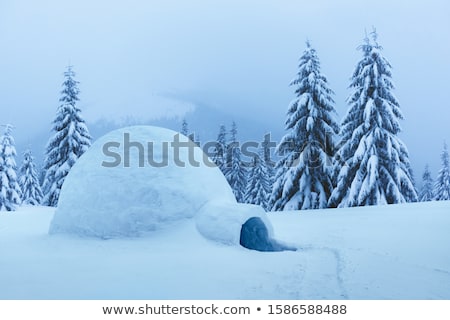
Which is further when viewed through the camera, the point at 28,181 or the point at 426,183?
the point at 426,183

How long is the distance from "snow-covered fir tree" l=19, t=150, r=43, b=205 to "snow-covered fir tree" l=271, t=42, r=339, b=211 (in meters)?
25.2

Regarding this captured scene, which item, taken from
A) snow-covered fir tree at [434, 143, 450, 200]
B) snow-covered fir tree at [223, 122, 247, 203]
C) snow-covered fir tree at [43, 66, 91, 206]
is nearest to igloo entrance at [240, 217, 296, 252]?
→ snow-covered fir tree at [43, 66, 91, 206]

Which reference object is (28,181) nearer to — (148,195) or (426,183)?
(148,195)

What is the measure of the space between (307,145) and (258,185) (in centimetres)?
1316

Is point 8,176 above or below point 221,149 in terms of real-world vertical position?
below

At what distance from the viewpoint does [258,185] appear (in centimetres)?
3334

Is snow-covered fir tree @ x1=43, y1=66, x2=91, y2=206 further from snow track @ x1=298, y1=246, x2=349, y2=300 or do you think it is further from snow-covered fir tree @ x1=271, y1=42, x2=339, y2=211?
snow track @ x1=298, y1=246, x2=349, y2=300

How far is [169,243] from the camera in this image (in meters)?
9.69

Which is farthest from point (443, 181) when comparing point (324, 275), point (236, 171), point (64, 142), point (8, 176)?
point (8, 176)

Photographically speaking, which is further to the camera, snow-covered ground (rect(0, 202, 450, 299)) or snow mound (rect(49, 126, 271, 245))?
snow mound (rect(49, 126, 271, 245))

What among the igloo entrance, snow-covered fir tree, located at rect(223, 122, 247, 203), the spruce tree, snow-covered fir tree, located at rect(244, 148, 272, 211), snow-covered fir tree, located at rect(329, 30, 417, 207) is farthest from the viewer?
the spruce tree

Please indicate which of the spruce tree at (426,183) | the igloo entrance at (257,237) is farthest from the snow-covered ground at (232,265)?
the spruce tree at (426,183)

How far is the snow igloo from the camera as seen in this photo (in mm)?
10273

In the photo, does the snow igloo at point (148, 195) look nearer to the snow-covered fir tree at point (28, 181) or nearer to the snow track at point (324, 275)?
the snow track at point (324, 275)
